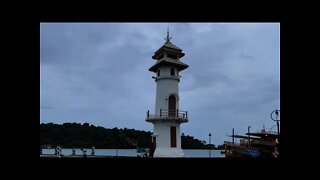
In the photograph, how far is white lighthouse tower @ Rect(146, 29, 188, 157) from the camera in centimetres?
2231

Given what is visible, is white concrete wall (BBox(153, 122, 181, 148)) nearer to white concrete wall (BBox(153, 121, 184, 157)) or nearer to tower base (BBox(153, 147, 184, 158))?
white concrete wall (BBox(153, 121, 184, 157))

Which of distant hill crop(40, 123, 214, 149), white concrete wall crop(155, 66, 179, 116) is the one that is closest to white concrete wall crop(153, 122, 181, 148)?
white concrete wall crop(155, 66, 179, 116)

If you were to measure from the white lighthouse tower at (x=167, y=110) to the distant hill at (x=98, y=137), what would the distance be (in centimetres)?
1600

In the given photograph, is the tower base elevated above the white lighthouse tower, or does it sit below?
below

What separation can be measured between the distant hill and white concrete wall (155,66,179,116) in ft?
53.0

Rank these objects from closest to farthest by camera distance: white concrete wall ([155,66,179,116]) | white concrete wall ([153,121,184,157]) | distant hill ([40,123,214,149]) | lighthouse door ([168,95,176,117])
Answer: white concrete wall ([153,121,184,157]) → lighthouse door ([168,95,176,117]) → white concrete wall ([155,66,179,116]) → distant hill ([40,123,214,149])

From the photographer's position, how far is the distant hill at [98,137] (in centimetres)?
3888

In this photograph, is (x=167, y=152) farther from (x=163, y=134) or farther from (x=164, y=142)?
(x=163, y=134)

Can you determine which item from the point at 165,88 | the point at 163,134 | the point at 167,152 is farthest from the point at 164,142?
the point at 165,88

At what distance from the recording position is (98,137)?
4581 centimetres

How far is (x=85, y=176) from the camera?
2900 mm

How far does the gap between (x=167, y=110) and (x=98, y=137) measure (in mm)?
25330
